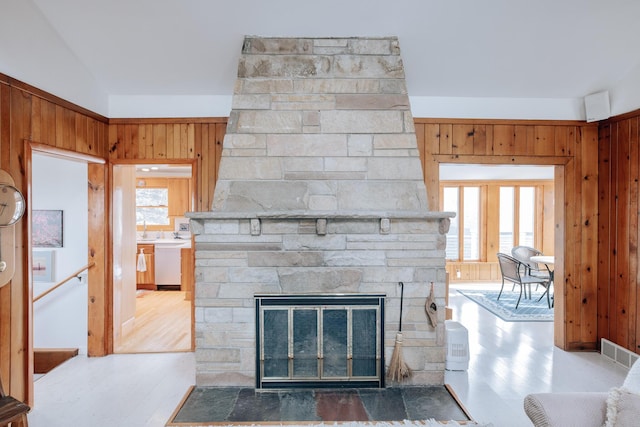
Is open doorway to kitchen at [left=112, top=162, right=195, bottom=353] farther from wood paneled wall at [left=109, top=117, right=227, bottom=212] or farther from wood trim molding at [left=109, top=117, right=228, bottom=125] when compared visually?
wood trim molding at [left=109, top=117, right=228, bottom=125]

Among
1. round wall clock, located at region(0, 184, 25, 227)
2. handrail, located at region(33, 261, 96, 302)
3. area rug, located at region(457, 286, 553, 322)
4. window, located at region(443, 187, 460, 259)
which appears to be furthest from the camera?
window, located at region(443, 187, 460, 259)

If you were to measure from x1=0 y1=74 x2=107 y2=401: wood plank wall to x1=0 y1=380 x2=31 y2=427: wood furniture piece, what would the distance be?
1.65 feet

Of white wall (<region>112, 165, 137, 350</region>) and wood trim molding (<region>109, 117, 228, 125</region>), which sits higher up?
wood trim molding (<region>109, 117, 228, 125</region>)

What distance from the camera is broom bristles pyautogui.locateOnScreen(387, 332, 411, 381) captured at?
2.69m

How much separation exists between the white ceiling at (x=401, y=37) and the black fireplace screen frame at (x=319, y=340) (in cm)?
208

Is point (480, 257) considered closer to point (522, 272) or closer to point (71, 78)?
point (522, 272)

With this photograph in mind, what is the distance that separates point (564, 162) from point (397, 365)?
2670 mm

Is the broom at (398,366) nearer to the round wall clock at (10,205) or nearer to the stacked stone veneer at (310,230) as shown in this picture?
the stacked stone veneer at (310,230)

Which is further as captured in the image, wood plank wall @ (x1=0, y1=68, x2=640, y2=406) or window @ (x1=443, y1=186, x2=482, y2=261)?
window @ (x1=443, y1=186, x2=482, y2=261)

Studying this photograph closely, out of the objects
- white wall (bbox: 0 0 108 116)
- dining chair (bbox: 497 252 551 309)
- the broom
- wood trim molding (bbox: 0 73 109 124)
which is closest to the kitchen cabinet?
wood trim molding (bbox: 0 73 109 124)

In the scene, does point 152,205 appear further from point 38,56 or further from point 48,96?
point 38,56

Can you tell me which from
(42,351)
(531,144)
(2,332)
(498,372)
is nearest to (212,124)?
(2,332)

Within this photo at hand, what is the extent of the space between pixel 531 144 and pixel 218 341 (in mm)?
3466

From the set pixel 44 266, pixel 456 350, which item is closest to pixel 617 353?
pixel 456 350
